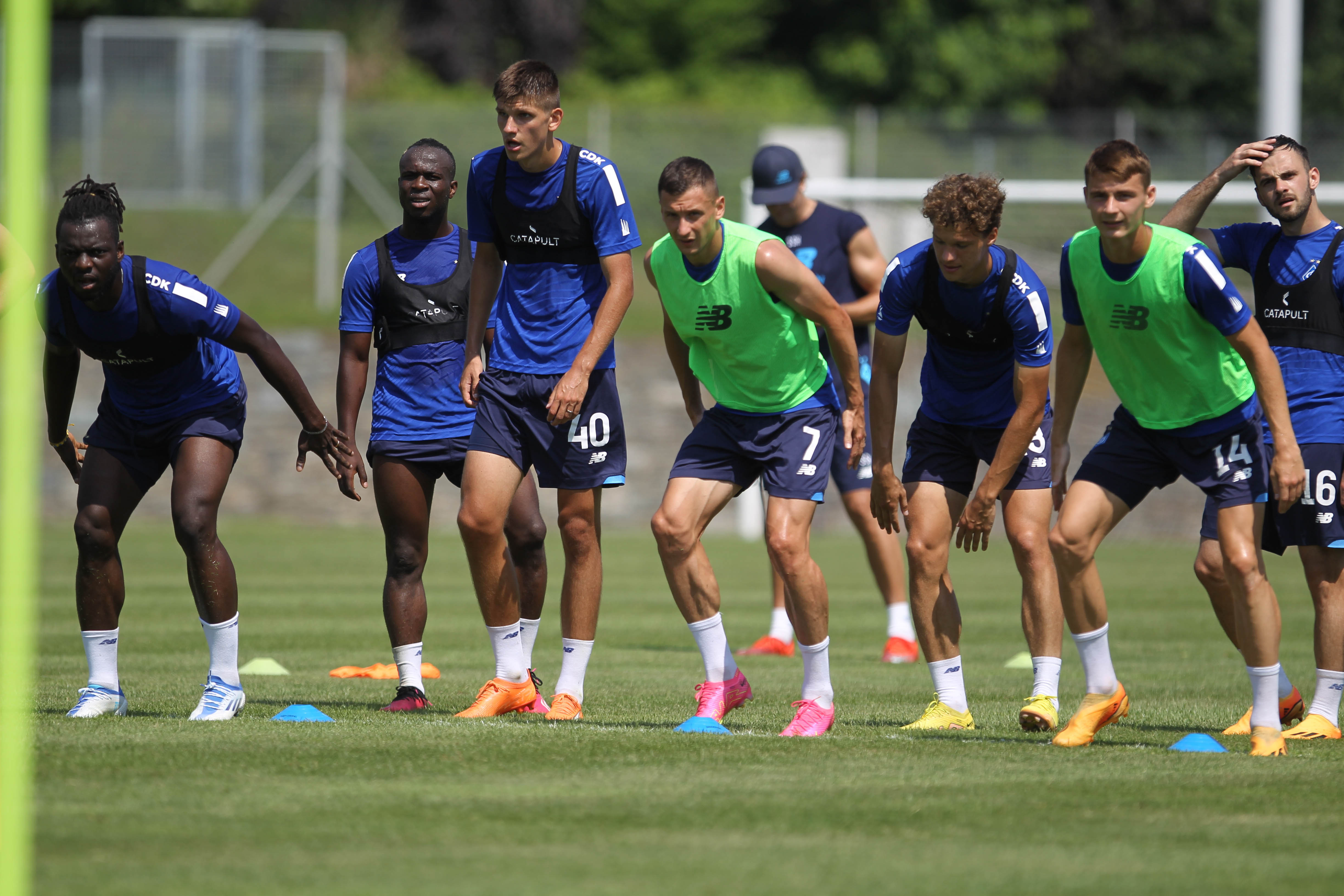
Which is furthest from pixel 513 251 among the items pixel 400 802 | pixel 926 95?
pixel 926 95

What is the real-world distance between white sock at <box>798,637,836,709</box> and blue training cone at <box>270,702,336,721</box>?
2014 mm

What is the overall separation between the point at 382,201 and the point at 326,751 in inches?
796

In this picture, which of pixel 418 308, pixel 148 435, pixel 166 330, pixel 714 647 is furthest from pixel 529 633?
pixel 166 330

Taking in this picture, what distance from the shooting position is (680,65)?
39.5 meters

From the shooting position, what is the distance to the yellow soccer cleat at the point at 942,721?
715cm

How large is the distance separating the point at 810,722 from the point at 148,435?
3.11m

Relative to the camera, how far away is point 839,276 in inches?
437

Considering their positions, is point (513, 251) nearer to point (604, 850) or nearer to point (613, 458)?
point (613, 458)

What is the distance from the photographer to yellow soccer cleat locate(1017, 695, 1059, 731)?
6.99m

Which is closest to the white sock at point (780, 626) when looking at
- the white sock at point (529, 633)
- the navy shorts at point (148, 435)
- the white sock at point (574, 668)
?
the white sock at point (529, 633)

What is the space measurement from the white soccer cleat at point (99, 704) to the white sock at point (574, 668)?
1.90 meters

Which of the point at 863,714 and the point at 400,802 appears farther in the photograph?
the point at 863,714

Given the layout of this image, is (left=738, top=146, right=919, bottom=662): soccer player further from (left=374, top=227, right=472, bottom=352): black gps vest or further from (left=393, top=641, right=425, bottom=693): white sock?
(left=393, top=641, right=425, bottom=693): white sock

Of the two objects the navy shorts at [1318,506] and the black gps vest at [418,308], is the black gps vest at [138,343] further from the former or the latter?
the navy shorts at [1318,506]
